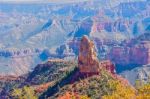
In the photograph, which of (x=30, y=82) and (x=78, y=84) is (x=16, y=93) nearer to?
(x=78, y=84)

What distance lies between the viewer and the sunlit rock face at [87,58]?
97.6m

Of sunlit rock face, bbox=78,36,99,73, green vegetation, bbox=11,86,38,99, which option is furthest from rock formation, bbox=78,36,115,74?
green vegetation, bbox=11,86,38,99

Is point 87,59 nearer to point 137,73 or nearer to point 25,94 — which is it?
point 25,94

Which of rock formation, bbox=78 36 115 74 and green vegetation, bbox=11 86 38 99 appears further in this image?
green vegetation, bbox=11 86 38 99

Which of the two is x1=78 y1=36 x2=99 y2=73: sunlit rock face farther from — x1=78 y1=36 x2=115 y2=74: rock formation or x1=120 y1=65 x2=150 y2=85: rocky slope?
x1=120 y1=65 x2=150 y2=85: rocky slope

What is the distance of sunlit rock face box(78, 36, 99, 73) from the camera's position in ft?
320

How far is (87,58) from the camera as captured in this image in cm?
9794

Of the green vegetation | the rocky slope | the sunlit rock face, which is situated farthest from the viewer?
the rocky slope

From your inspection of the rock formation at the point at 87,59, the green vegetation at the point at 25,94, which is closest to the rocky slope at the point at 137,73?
the green vegetation at the point at 25,94

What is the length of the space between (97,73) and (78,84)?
4454 mm

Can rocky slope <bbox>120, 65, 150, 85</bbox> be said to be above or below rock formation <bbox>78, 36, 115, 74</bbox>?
below

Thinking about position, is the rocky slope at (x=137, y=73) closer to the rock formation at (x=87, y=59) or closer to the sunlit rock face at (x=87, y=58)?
the rock formation at (x=87, y=59)

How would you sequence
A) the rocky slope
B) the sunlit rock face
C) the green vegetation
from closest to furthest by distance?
the sunlit rock face
the green vegetation
the rocky slope

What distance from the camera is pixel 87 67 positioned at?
97875mm
